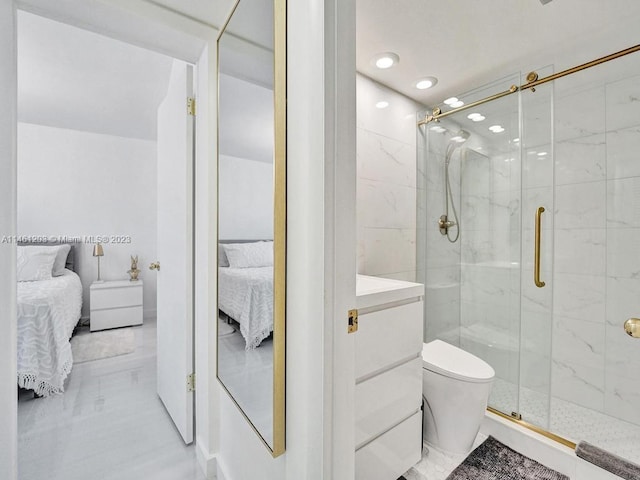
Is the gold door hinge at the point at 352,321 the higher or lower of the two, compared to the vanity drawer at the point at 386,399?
higher

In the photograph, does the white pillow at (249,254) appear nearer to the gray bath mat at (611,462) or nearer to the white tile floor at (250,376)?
the white tile floor at (250,376)

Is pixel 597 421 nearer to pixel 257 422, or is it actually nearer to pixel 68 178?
pixel 257 422

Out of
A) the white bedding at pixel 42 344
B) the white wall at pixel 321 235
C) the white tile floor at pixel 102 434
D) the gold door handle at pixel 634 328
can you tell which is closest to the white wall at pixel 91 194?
the white bedding at pixel 42 344

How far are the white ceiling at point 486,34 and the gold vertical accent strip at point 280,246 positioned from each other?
0.87 metres

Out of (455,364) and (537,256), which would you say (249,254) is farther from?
(537,256)

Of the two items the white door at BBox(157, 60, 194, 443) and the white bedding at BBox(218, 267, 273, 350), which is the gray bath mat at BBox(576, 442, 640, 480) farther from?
the white door at BBox(157, 60, 194, 443)

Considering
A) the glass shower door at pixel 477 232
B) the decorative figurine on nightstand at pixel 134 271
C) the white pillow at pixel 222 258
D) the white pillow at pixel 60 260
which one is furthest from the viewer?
the decorative figurine on nightstand at pixel 134 271

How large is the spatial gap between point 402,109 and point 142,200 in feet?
12.4

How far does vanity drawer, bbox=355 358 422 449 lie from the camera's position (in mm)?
1236

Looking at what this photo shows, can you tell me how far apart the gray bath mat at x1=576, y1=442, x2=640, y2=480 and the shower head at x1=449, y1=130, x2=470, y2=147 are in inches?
75.1

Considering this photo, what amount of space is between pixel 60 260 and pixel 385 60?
4103mm

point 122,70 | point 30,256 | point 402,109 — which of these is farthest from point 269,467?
point 30,256

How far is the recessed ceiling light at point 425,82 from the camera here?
2.16 m

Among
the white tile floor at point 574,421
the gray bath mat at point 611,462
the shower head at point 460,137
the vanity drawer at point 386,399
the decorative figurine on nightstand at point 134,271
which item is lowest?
the white tile floor at point 574,421
